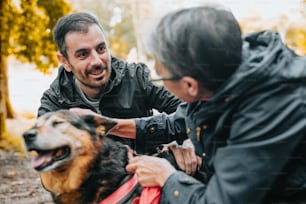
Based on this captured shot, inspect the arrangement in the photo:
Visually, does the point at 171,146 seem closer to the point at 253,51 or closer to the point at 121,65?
the point at 121,65

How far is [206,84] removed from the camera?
188 cm

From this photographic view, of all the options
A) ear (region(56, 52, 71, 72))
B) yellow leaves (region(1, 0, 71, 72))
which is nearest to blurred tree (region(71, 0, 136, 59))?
yellow leaves (region(1, 0, 71, 72))

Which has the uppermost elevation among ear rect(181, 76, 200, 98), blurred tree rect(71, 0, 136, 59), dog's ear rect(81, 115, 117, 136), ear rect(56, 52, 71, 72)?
ear rect(181, 76, 200, 98)

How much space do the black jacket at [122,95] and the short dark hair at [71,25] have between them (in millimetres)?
230

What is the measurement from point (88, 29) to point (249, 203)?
1.84 meters

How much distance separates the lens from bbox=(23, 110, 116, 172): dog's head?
7.23ft

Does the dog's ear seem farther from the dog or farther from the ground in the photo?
the ground

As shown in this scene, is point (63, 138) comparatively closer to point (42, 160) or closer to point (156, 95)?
point (42, 160)

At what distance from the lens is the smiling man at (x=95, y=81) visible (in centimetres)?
314

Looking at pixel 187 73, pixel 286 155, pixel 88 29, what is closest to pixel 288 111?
pixel 286 155

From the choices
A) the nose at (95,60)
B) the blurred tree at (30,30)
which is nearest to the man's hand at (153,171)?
the nose at (95,60)

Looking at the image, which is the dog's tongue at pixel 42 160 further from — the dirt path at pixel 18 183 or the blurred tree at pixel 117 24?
the blurred tree at pixel 117 24

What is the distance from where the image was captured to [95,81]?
3.15m

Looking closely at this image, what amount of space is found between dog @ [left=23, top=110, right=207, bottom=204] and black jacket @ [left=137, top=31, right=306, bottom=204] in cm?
62
